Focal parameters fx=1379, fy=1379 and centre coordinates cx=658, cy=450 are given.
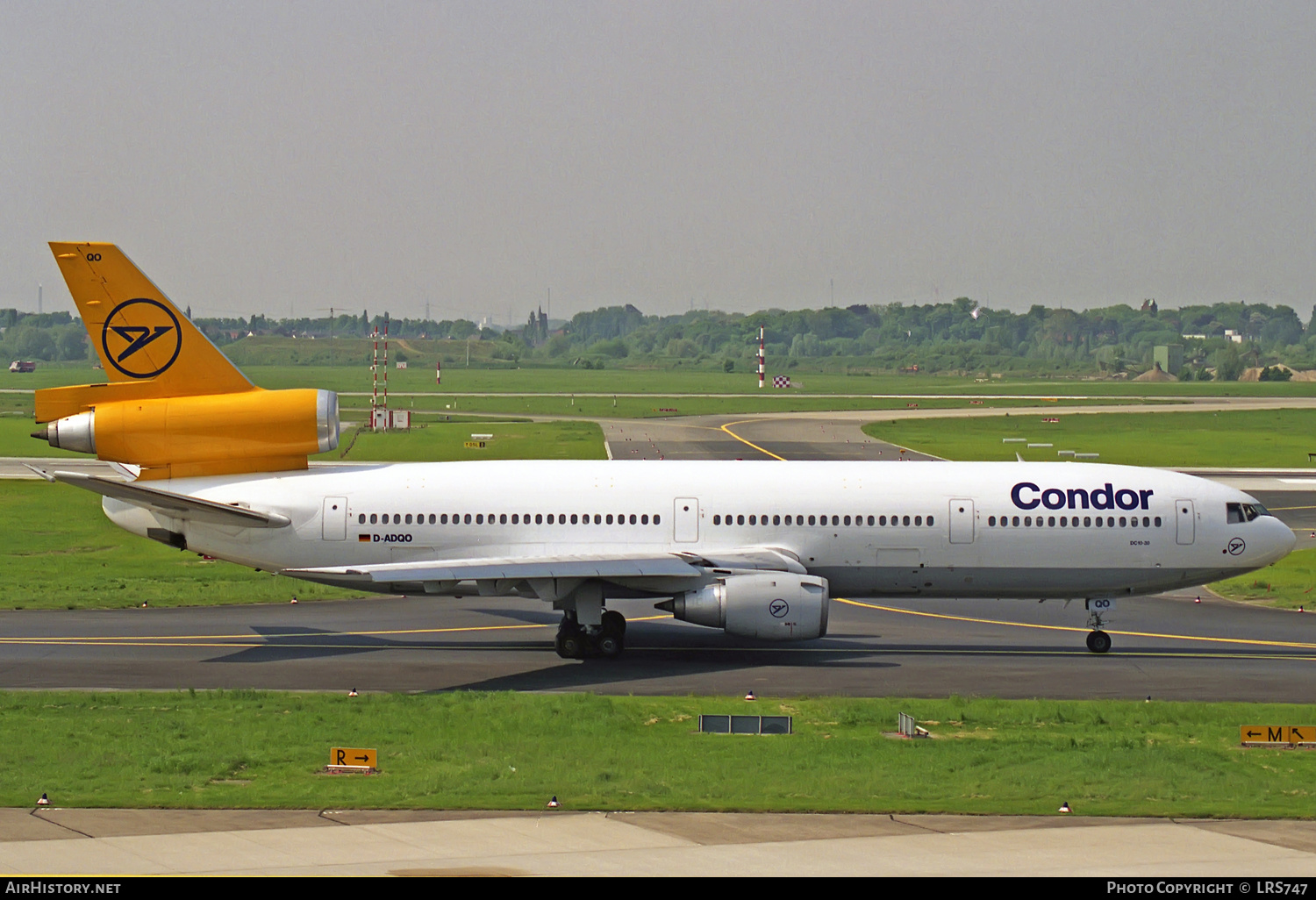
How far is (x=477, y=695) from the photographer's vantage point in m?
29.3

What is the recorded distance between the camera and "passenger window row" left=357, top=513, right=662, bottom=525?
35.9 meters

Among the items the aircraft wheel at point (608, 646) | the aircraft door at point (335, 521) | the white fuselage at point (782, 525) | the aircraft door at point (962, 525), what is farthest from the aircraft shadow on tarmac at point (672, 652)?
the aircraft door at point (962, 525)

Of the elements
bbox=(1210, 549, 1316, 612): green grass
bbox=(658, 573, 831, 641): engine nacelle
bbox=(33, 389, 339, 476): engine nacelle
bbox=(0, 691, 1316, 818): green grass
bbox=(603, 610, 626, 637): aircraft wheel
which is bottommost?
bbox=(1210, 549, 1316, 612): green grass

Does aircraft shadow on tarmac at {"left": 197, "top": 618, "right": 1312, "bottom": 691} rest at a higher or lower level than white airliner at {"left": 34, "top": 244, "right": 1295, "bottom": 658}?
lower

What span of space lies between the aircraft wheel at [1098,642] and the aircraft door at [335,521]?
1957cm

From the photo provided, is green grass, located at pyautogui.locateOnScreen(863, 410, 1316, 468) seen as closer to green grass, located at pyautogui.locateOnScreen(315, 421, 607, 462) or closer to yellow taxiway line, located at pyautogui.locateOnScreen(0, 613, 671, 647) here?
green grass, located at pyautogui.locateOnScreen(315, 421, 607, 462)

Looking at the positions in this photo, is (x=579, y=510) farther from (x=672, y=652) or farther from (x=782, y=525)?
(x=782, y=525)

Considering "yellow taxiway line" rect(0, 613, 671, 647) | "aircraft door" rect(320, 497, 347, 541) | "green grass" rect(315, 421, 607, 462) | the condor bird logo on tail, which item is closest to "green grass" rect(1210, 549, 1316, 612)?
"yellow taxiway line" rect(0, 613, 671, 647)

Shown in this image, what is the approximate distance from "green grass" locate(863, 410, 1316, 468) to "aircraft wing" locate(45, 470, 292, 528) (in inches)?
2505

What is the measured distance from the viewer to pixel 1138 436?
4500 inches

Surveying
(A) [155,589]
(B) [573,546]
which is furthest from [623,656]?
(A) [155,589]

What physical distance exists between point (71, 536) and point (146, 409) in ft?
74.9

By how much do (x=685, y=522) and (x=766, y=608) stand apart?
3868mm
